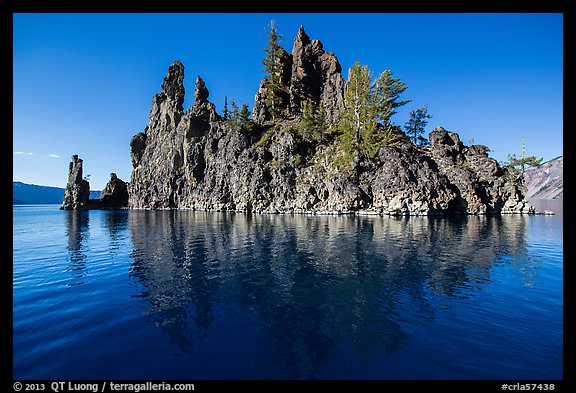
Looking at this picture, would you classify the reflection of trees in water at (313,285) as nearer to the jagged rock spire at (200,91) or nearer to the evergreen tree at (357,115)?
the evergreen tree at (357,115)

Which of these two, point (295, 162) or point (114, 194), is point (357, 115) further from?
point (114, 194)

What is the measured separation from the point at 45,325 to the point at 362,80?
339 feet

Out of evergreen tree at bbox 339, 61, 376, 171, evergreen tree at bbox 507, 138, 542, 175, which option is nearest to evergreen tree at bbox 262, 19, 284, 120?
evergreen tree at bbox 339, 61, 376, 171

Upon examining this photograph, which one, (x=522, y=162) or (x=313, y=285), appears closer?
(x=313, y=285)

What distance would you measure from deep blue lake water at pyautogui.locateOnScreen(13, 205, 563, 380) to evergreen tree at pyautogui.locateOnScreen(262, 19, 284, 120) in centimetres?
10802

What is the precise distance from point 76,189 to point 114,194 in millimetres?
18311

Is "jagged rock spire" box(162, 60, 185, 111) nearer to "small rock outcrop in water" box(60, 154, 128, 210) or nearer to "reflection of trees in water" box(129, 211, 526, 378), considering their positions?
"small rock outcrop in water" box(60, 154, 128, 210)

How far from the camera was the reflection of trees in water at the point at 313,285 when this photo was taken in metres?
10.3

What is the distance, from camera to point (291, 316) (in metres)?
12.3

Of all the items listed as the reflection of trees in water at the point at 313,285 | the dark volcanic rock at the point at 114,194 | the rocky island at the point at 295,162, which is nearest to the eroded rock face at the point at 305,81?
the rocky island at the point at 295,162

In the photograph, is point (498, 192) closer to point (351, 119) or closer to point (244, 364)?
point (351, 119)

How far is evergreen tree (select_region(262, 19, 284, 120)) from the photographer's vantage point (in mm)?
120062

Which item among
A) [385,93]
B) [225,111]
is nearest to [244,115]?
[225,111]
